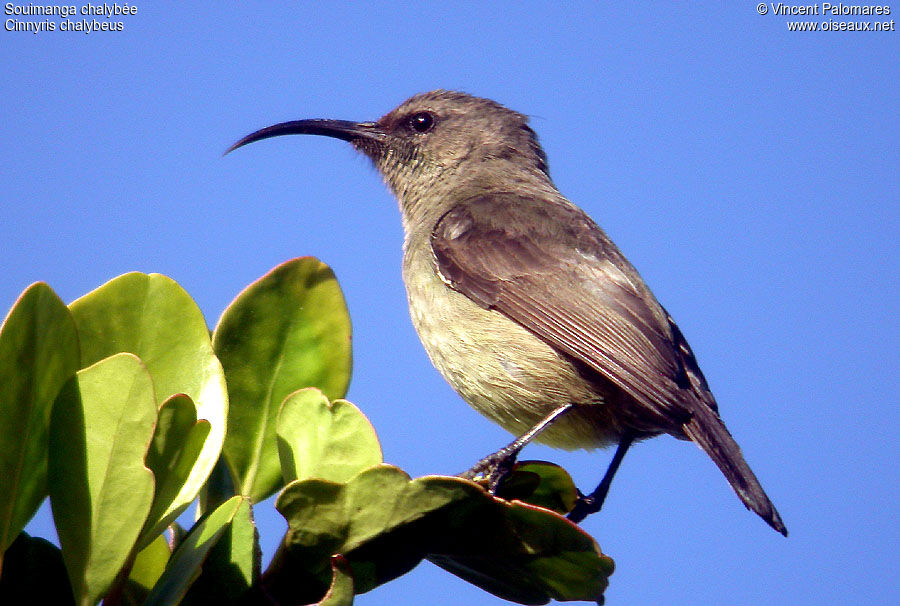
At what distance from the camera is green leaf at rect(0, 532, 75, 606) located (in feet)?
5.68

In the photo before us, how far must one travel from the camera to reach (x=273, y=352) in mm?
2117

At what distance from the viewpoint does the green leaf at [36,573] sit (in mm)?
1732

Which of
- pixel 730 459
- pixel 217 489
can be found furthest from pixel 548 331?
pixel 217 489

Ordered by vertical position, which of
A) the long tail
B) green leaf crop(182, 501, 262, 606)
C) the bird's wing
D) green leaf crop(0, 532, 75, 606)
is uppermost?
the bird's wing

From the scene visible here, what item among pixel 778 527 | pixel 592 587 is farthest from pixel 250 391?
pixel 778 527

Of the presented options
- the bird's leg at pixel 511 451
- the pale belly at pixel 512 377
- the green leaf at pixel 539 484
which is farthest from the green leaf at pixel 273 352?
the pale belly at pixel 512 377

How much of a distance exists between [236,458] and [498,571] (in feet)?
2.07

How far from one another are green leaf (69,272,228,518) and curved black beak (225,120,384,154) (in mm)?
3719

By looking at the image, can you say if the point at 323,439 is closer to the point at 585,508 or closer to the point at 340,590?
the point at 340,590

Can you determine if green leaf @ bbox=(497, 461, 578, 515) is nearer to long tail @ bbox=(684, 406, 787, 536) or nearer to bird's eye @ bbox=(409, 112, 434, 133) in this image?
long tail @ bbox=(684, 406, 787, 536)

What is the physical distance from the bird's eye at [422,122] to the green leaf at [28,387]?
4426mm

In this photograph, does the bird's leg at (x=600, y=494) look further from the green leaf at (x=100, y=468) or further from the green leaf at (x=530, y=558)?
the green leaf at (x=100, y=468)

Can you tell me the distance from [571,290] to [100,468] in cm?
307

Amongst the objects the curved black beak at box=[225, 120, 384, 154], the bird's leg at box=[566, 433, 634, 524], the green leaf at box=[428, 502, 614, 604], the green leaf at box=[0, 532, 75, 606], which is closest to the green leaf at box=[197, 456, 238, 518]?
the green leaf at box=[0, 532, 75, 606]
